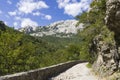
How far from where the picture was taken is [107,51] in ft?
70.6

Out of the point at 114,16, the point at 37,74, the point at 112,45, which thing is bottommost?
the point at 37,74

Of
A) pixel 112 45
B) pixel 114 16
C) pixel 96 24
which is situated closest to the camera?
pixel 114 16

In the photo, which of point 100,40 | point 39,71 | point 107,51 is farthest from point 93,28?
point 39,71

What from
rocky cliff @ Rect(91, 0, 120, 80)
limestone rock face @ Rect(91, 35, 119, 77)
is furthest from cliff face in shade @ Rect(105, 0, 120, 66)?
limestone rock face @ Rect(91, 35, 119, 77)

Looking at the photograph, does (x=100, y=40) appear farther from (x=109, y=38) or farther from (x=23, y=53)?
(x=23, y=53)

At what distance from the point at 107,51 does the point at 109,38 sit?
47.3 inches

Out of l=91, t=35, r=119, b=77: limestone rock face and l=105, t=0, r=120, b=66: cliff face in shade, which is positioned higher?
l=105, t=0, r=120, b=66: cliff face in shade

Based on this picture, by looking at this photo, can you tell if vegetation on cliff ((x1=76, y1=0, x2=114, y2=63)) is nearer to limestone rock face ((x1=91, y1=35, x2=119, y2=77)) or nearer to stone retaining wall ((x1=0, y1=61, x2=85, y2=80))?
limestone rock face ((x1=91, y1=35, x2=119, y2=77))

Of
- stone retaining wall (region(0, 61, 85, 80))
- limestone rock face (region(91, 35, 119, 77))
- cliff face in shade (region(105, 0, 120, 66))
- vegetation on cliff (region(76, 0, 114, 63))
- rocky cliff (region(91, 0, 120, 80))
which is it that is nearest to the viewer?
stone retaining wall (region(0, 61, 85, 80))

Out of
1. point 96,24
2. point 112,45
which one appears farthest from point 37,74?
point 96,24

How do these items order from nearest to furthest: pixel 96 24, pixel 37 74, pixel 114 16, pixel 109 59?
pixel 114 16, pixel 37 74, pixel 109 59, pixel 96 24

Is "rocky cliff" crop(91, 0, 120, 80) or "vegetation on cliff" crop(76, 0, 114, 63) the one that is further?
"vegetation on cliff" crop(76, 0, 114, 63)

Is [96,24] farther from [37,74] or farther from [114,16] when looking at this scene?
[37,74]

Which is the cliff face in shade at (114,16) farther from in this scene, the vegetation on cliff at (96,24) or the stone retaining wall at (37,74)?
the stone retaining wall at (37,74)
